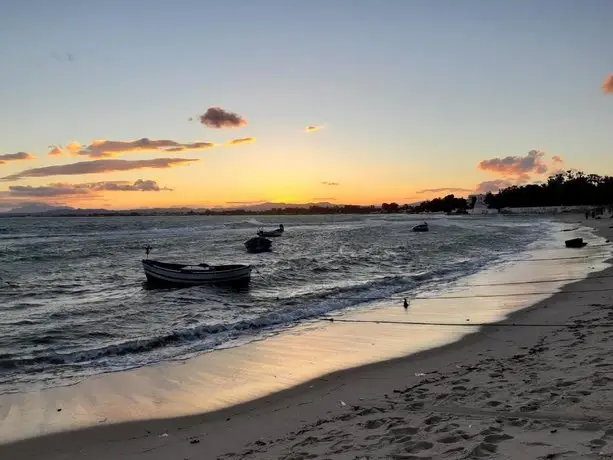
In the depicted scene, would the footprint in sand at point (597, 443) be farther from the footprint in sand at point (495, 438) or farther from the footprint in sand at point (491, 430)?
the footprint in sand at point (491, 430)

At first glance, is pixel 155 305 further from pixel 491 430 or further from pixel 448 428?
pixel 491 430

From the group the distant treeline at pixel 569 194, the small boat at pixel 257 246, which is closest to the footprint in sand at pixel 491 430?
the small boat at pixel 257 246

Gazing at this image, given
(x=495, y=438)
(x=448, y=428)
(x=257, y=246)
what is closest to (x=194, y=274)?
(x=448, y=428)

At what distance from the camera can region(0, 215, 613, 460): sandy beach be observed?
546 centimetres

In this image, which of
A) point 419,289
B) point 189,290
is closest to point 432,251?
point 419,289

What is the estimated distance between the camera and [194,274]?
26969 mm

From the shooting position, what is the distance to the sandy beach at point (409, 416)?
17.9 ft

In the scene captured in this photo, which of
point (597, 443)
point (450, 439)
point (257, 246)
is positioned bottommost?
point (257, 246)

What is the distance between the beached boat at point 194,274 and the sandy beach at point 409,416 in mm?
15951

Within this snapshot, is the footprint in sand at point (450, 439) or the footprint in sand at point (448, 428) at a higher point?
the footprint in sand at point (450, 439)

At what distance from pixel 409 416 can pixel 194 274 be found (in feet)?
70.7

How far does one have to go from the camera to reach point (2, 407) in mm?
9016

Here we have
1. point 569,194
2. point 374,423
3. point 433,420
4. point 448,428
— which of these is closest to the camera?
point 448,428

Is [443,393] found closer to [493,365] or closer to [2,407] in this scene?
[493,365]
